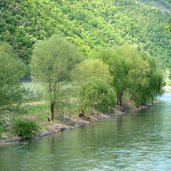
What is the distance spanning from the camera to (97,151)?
44.7 m

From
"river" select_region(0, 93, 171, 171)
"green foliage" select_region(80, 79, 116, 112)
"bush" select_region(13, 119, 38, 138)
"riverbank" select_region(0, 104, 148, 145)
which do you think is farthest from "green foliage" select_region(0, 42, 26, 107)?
"green foliage" select_region(80, 79, 116, 112)

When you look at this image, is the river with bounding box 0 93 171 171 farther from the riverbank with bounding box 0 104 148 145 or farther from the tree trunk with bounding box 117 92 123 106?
the tree trunk with bounding box 117 92 123 106

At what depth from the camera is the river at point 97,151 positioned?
3825 centimetres

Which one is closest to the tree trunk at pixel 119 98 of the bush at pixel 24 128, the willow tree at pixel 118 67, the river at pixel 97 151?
the willow tree at pixel 118 67

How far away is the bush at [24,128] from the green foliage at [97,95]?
54.4ft

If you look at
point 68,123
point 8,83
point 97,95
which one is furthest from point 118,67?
point 8,83

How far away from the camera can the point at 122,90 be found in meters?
86.8

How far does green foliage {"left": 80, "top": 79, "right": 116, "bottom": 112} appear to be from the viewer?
6883 centimetres

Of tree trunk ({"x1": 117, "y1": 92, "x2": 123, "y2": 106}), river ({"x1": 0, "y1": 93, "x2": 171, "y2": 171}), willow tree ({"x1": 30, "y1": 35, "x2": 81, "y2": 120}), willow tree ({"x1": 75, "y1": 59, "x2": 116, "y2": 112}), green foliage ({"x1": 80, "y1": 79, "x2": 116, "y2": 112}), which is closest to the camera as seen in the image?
river ({"x1": 0, "y1": 93, "x2": 171, "y2": 171})

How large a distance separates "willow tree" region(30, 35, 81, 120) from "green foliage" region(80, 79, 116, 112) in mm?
6537

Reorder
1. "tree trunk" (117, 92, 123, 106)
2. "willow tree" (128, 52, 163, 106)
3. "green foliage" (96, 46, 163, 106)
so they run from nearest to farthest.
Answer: "green foliage" (96, 46, 163, 106) < "tree trunk" (117, 92, 123, 106) < "willow tree" (128, 52, 163, 106)

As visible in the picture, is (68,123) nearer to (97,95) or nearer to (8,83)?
(97,95)

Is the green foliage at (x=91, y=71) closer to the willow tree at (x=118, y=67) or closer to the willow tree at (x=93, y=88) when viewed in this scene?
the willow tree at (x=93, y=88)

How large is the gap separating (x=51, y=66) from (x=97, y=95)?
10646 mm
